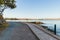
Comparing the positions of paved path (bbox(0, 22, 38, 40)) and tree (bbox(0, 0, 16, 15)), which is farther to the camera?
tree (bbox(0, 0, 16, 15))

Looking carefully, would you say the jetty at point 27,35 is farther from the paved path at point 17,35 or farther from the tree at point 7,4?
the tree at point 7,4

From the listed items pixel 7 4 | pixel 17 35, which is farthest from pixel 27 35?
pixel 7 4

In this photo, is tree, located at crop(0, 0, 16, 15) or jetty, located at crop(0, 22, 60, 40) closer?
jetty, located at crop(0, 22, 60, 40)

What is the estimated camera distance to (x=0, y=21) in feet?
112

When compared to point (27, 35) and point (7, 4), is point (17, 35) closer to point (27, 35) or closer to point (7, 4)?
point (27, 35)

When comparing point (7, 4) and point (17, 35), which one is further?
point (7, 4)

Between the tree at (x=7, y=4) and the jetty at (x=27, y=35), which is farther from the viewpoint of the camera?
the tree at (x=7, y=4)

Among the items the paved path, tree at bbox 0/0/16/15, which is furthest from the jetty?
tree at bbox 0/0/16/15

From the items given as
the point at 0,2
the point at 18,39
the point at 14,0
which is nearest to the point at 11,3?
the point at 14,0

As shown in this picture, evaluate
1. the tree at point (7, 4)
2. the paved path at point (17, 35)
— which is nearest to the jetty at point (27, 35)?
the paved path at point (17, 35)

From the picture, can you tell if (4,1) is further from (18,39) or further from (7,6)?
(18,39)

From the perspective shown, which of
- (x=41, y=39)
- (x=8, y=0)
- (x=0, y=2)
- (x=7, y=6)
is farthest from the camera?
(x=7, y=6)

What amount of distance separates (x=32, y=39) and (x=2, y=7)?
22.5m

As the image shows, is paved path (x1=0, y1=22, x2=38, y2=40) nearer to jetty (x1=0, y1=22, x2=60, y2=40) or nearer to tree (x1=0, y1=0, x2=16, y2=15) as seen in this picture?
jetty (x1=0, y1=22, x2=60, y2=40)
